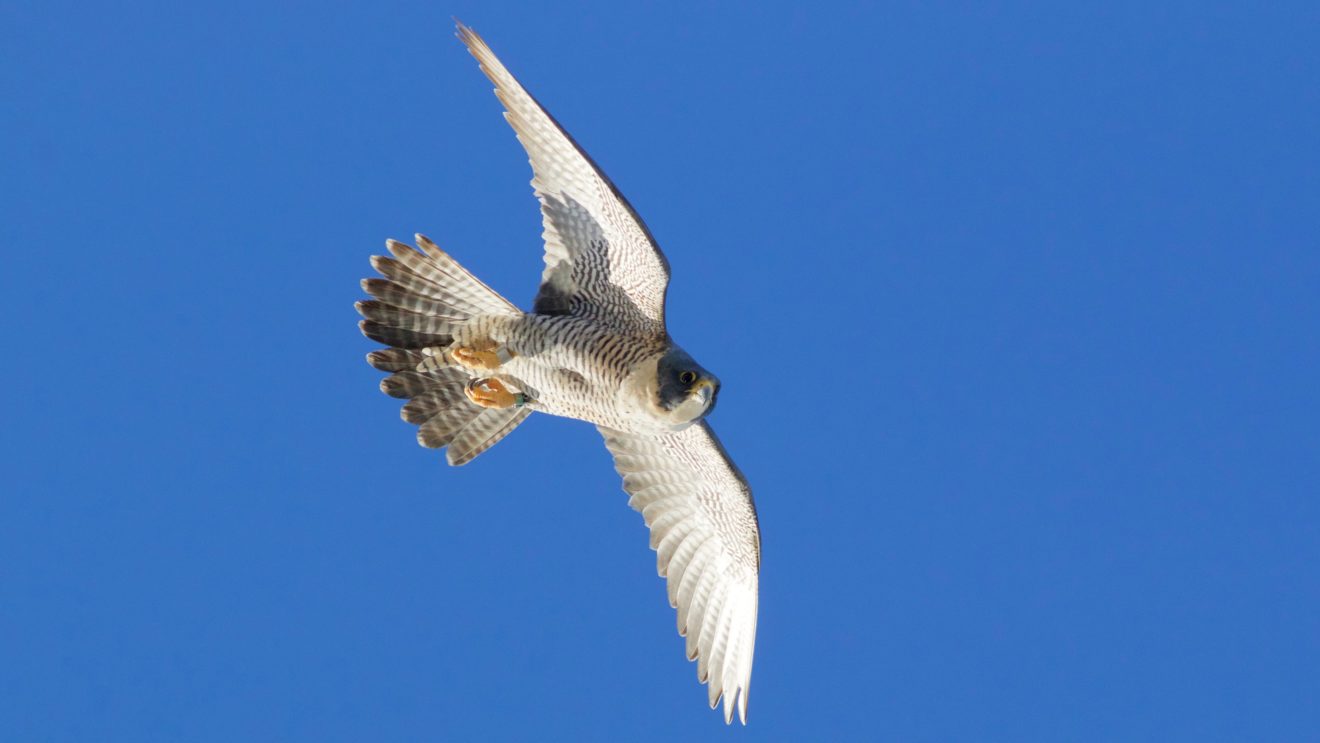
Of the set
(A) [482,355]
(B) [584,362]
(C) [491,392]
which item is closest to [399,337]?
(A) [482,355]

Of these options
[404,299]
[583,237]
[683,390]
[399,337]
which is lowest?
[683,390]

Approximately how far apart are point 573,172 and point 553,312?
3.86 feet

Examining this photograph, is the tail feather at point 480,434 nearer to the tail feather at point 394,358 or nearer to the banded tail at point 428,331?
the banded tail at point 428,331

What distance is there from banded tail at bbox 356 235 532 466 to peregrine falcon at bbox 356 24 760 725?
1cm

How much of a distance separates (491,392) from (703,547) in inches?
97.3

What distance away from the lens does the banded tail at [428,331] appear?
10.2 meters

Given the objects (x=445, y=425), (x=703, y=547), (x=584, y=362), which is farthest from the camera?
(x=703, y=547)

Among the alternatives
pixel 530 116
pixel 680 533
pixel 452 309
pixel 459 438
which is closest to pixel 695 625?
pixel 680 533

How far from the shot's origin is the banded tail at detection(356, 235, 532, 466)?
10242 mm

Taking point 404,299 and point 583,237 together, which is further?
point 404,299

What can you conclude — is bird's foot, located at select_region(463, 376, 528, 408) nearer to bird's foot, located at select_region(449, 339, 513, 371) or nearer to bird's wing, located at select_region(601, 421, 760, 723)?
bird's foot, located at select_region(449, 339, 513, 371)

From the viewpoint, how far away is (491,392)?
10727mm

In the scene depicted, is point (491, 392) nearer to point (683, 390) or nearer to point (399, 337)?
point (399, 337)

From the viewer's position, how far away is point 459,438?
11.2 meters
